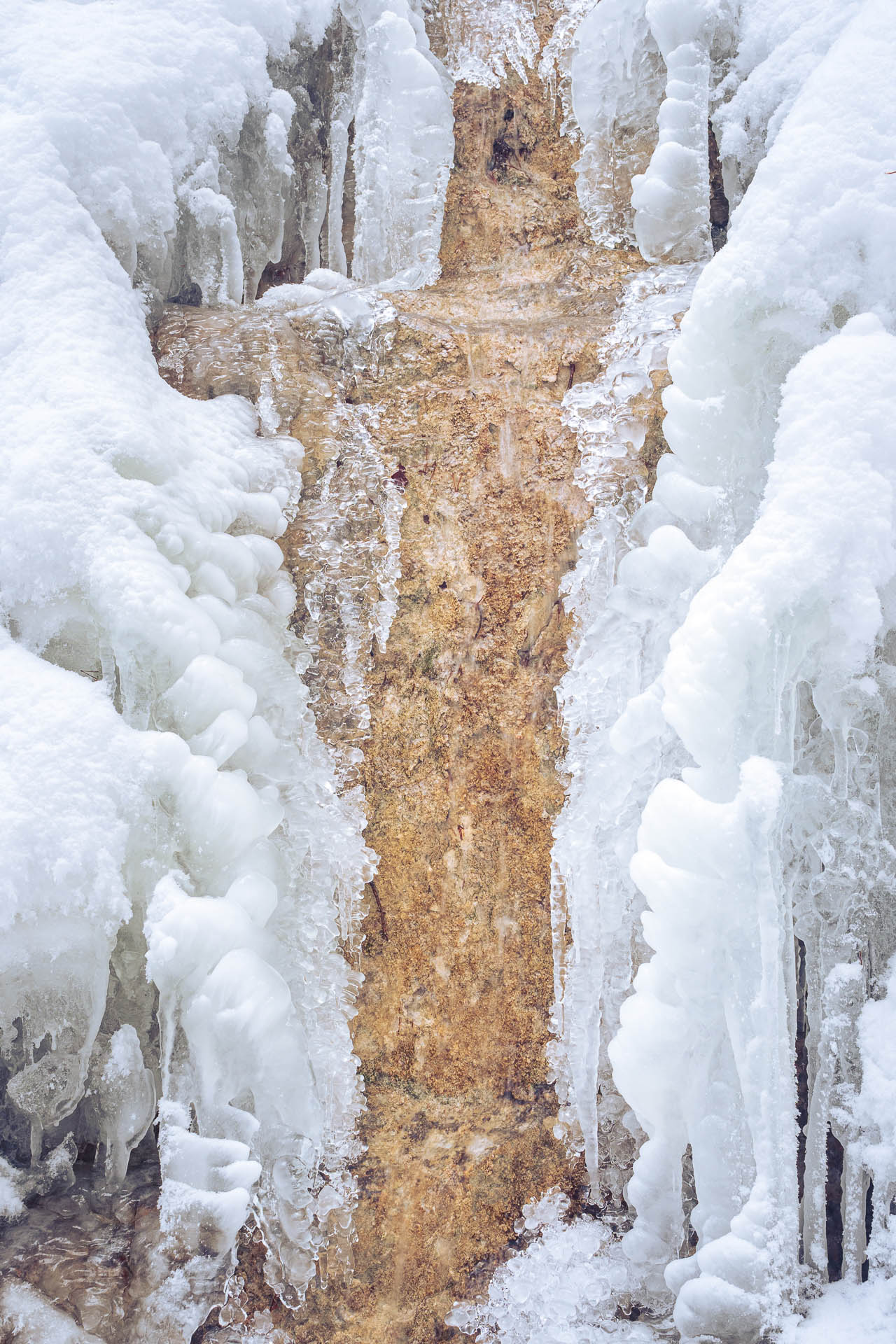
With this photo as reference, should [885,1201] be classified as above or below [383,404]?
below

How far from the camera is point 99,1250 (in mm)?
1871

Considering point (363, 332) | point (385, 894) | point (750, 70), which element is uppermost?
point (750, 70)

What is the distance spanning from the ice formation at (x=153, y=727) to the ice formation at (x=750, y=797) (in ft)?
1.93

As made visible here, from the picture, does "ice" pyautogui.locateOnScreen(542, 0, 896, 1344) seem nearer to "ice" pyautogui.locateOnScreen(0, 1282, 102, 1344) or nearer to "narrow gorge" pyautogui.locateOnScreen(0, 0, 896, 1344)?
"narrow gorge" pyautogui.locateOnScreen(0, 0, 896, 1344)

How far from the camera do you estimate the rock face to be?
2061 millimetres

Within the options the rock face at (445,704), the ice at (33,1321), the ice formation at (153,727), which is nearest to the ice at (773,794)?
the rock face at (445,704)

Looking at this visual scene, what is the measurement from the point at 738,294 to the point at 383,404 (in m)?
0.94

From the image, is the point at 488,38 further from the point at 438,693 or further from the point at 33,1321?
the point at 33,1321

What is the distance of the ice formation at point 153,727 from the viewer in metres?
1.81

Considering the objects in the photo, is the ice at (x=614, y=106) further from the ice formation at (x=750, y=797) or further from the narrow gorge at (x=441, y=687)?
the ice formation at (x=750, y=797)

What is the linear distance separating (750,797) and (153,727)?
1.19 metres

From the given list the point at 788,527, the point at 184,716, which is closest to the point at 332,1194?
the point at 184,716

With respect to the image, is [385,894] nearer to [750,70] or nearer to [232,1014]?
[232,1014]

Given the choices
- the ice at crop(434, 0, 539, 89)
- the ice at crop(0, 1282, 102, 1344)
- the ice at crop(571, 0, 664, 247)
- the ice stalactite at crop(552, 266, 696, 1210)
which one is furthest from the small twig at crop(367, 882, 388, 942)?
the ice at crop(434, 0, 539, 89)
